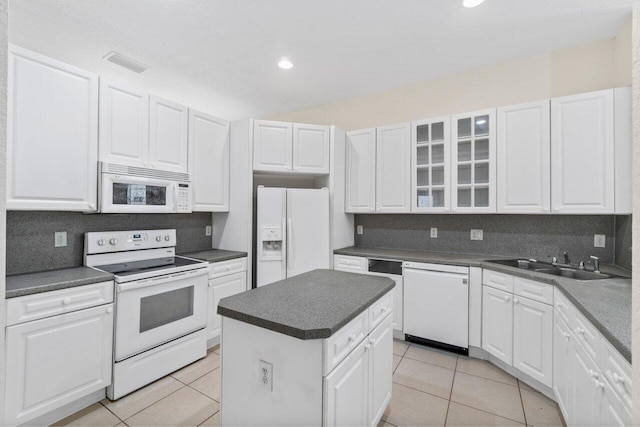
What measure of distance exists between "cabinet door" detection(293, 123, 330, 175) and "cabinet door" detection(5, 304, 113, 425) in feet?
7.54

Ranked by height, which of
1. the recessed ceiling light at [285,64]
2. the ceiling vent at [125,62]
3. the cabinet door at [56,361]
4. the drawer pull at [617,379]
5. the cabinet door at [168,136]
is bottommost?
the cabinet door at [56,361]

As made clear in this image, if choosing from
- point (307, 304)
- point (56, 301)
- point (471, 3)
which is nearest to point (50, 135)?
point (56, 301)

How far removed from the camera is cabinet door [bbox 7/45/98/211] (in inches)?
74.6

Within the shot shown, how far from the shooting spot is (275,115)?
465 centimetres

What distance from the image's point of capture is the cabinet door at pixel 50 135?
1.90 metres

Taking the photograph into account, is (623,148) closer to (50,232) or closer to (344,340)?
(344,340)

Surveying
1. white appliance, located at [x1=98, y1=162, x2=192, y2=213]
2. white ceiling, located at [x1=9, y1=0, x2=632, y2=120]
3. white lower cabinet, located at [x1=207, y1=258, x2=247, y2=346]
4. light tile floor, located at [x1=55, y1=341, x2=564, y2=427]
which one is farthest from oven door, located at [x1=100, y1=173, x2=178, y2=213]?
light tile floor, located at [x1=55, y1=341, x2=564, y2=427]

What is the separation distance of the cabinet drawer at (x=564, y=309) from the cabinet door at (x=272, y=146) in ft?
8.84

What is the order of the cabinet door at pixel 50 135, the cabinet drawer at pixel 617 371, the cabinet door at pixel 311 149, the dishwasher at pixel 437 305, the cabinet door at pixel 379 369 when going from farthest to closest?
1. the cabinet door at pixel 311 149
2. the dishwasher at pixel 437 305
3. the cabinet door at pixel 50 135
4. the cabinet door at pixel 379 369
5. the cabinet drawer at pixel 617 371

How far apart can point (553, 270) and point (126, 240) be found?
3.79 meters

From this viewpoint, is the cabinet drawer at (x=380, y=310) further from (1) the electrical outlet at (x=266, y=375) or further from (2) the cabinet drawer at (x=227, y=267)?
(2) the cabinet drawer at (x=227, y=267)

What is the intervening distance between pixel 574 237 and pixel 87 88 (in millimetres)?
4324

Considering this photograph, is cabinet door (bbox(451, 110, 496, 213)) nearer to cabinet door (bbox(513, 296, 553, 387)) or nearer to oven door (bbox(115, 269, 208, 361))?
cabinet door (bbox(513, 296, 553, 387))

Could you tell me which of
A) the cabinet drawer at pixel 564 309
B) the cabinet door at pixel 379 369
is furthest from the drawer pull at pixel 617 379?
the cabinet door at pixel 379 369
